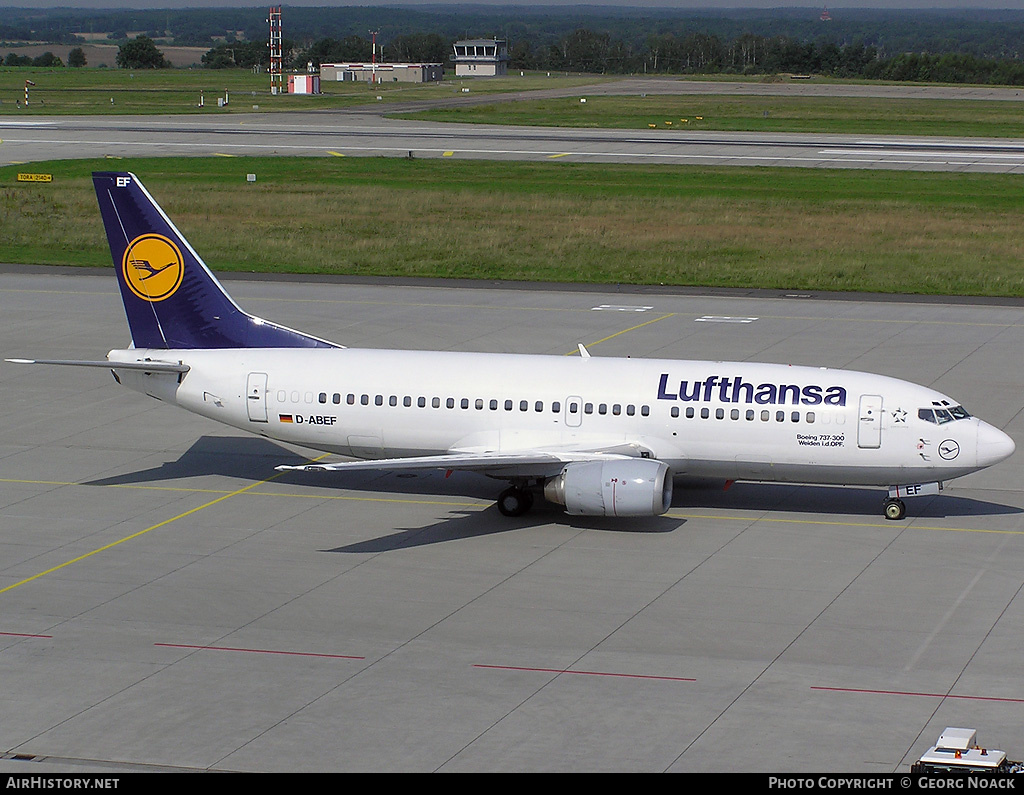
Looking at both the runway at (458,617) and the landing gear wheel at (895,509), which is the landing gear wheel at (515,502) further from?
the landing gear wheel at (895,509)

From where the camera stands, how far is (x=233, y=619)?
2891cm

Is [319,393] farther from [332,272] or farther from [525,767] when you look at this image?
[332,272]

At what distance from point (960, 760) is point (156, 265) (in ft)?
89.8

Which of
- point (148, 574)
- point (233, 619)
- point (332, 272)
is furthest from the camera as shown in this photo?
point (332, 272)

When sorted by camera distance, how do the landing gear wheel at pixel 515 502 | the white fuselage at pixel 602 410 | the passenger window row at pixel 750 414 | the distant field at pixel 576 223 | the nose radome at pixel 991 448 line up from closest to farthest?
the nose radome at pixel 991 448 → the white fuselage at pixel 602 410 → the passenger window row at pixel 750 414 → the landing gear wheel at pixel 515 502 → the distant field at pixel 576 223

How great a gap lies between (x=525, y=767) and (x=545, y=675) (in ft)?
13.0

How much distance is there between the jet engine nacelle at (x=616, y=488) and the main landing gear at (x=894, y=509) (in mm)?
6084

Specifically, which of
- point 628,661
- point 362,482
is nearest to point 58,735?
point 628,661

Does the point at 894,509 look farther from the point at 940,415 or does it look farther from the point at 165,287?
the point at 165,287

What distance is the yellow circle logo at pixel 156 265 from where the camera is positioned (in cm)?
3938

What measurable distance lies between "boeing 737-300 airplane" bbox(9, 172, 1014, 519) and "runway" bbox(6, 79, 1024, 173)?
283ft

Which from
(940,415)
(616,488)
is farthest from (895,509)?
(616,488)

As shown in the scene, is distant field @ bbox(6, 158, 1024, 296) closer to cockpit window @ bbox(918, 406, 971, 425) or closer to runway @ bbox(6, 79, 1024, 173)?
runway @ bbox(6, 79, 1024, 173)

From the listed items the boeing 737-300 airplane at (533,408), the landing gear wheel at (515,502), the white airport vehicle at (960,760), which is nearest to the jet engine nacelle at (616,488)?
the boeing 737-300 airplane at (533,408)
